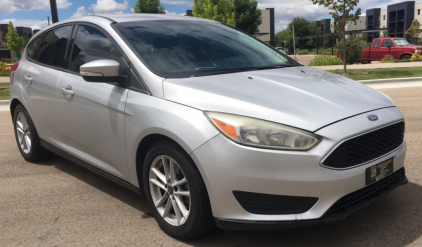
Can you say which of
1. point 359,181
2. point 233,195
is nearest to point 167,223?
point 233,195

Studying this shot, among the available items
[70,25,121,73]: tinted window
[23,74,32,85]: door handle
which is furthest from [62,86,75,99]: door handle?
[23,74,32,85]: door handle

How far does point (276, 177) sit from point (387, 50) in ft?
78.3

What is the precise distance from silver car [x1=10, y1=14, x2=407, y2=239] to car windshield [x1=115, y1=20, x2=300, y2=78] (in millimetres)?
14

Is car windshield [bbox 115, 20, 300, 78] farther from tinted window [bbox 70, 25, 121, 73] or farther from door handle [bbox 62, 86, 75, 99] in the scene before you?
door handle [bbox 62, 86, 75, 99]

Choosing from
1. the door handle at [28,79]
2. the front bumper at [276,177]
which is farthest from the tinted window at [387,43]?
the front bumper at [276,177]

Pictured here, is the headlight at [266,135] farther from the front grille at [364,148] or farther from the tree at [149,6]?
the tree at [149,6]

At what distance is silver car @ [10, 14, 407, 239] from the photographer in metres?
2.72

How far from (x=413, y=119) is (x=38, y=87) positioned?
5.88 m

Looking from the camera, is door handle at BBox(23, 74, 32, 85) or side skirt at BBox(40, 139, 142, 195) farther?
door handle at BBox(23, 74, 32, 85)

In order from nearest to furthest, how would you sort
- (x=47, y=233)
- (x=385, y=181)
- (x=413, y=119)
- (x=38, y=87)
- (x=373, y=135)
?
(x=373, y=135)
(x=385, y=181)
(x=47, y=233)
(x=38, y=87)
(x=413, y=119)

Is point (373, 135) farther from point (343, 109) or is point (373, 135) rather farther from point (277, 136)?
point (277, 136)

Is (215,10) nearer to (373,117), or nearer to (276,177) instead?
(373,117)

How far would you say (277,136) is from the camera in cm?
271

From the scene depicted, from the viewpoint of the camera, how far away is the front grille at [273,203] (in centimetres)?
276
